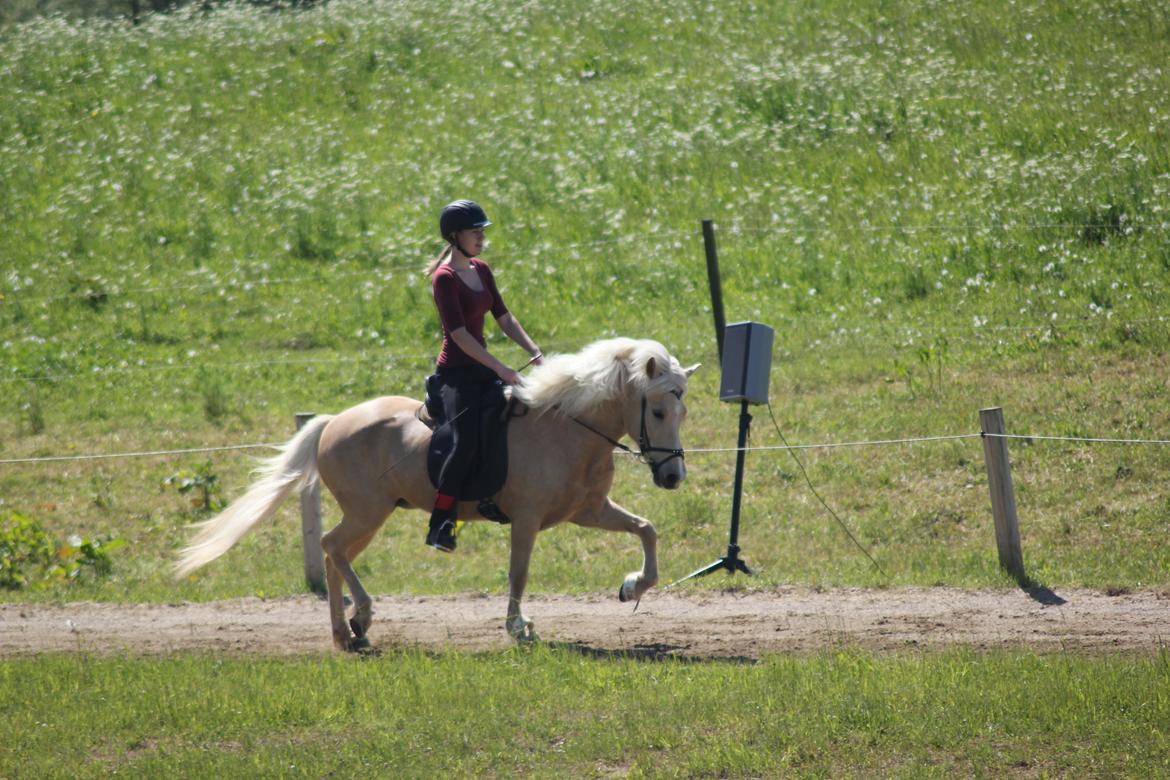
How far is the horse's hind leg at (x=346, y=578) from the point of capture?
854cm

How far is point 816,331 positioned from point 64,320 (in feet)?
39.3

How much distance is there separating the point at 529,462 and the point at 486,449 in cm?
31

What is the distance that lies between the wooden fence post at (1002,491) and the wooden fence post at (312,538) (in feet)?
19.0

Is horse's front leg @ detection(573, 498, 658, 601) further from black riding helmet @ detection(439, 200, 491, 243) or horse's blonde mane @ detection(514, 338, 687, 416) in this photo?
black riding helmet @ detection(439, 200, 491, 243)

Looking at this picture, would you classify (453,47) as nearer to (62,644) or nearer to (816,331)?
(816,331)

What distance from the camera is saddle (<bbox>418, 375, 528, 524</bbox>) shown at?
323 inches

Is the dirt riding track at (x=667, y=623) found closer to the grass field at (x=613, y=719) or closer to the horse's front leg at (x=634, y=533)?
the horse's front leg at (x=634, y=533)

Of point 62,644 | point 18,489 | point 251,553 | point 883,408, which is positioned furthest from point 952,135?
point 62,644

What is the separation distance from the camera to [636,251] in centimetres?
1973

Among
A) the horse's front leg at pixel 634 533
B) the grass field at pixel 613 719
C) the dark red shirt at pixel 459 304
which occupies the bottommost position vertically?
the grass field at pixel 613 719

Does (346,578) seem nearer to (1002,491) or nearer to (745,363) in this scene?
(745,363)

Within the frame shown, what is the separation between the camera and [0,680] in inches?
298

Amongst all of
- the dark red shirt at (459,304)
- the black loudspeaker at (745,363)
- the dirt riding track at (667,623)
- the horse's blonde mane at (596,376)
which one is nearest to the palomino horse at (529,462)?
the horse's blonde mane at (596,376)

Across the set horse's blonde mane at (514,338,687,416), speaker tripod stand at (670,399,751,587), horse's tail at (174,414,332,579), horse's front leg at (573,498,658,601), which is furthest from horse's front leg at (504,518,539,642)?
horse's tail at (174,414,332,579)
